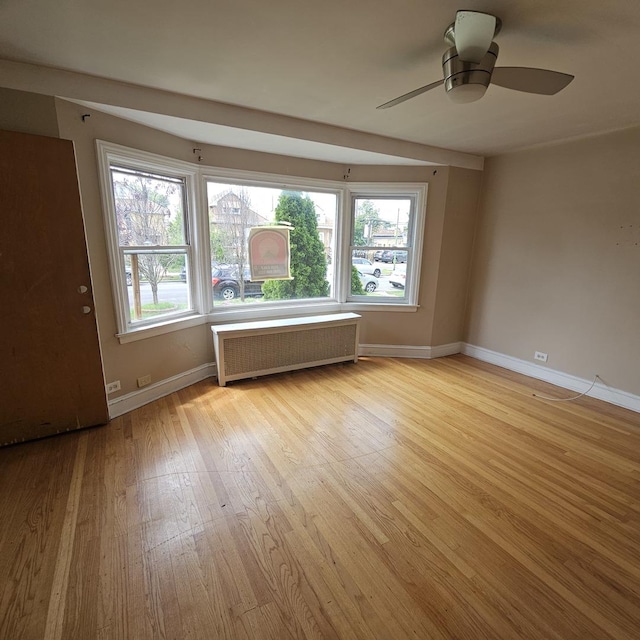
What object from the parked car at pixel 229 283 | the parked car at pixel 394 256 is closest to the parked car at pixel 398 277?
the parked car at pixel 394 256

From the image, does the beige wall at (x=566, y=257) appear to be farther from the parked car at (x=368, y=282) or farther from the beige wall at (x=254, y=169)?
the parked car at (x=368, y=282)

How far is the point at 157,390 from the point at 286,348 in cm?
134

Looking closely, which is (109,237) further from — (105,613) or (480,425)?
(480,425)

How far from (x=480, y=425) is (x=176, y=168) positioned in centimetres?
350

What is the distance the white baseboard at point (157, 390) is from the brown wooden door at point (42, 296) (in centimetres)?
26

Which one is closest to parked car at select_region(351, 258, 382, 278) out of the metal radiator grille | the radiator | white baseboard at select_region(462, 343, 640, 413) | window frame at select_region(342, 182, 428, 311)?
window frame at select_region(342, 182, 428, 311)

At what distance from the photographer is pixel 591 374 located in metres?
3.33

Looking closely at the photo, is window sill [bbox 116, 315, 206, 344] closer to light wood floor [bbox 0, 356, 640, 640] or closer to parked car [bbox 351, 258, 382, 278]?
light wood floor [bbox 0, 356, 640, 640]

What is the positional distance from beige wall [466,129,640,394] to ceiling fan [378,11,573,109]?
203cm

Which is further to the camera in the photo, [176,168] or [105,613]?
[176,168]

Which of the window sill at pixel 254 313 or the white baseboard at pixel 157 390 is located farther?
the window sill at pixel 254 313

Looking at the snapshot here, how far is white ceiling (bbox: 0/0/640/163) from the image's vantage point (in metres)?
1.51

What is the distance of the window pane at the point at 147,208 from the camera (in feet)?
8.95

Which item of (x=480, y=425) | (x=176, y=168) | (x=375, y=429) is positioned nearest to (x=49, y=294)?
(x=176, y=168)
